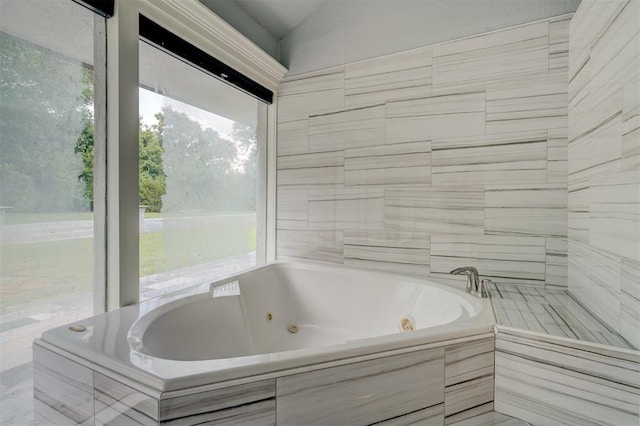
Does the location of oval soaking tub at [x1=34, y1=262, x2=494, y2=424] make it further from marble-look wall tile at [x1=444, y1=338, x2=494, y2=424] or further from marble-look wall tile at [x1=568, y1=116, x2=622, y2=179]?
marble-look wall tile at [x1=568, y1=116, x2=622, y2=179]

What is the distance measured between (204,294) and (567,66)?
227 cm

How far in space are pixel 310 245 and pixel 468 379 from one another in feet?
4.73

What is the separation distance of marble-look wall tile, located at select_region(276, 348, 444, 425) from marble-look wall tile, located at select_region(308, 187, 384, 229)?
1173mm

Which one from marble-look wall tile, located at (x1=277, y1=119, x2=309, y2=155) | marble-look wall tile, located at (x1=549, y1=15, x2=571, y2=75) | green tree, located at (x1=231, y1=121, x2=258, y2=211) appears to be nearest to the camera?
marble-look wall tile, located at (x1=549, y1=15, x2=571, y2=75)

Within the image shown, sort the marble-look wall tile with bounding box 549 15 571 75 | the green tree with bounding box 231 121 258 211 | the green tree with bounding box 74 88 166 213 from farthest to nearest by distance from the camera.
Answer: the green tree with bounding box 231 121 258 211 < the marble-look wall tile with bounding box 549 15 571 75 < the green tree with bounding box 74 88 166 213

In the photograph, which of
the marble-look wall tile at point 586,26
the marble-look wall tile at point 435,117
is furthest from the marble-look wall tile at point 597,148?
the marble-look wall tile at point 435,117

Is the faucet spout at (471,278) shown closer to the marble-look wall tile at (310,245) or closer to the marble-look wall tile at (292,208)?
the marble-look wall tile at (310,245)

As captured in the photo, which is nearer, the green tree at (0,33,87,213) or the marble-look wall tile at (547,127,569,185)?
the green tree at (0,33,87,213)

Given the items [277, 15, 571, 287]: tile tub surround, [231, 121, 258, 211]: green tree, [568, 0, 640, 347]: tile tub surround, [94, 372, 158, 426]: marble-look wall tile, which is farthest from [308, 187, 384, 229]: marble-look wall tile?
[94, 372, 158, 426]: marble-look wall tile

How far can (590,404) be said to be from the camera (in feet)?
3.34

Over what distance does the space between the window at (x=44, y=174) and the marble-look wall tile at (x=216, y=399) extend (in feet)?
2.57

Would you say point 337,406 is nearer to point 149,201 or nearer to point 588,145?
point 149,201

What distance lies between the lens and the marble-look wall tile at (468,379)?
1080 millimetres

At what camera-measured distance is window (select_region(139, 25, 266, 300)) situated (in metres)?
1.58
